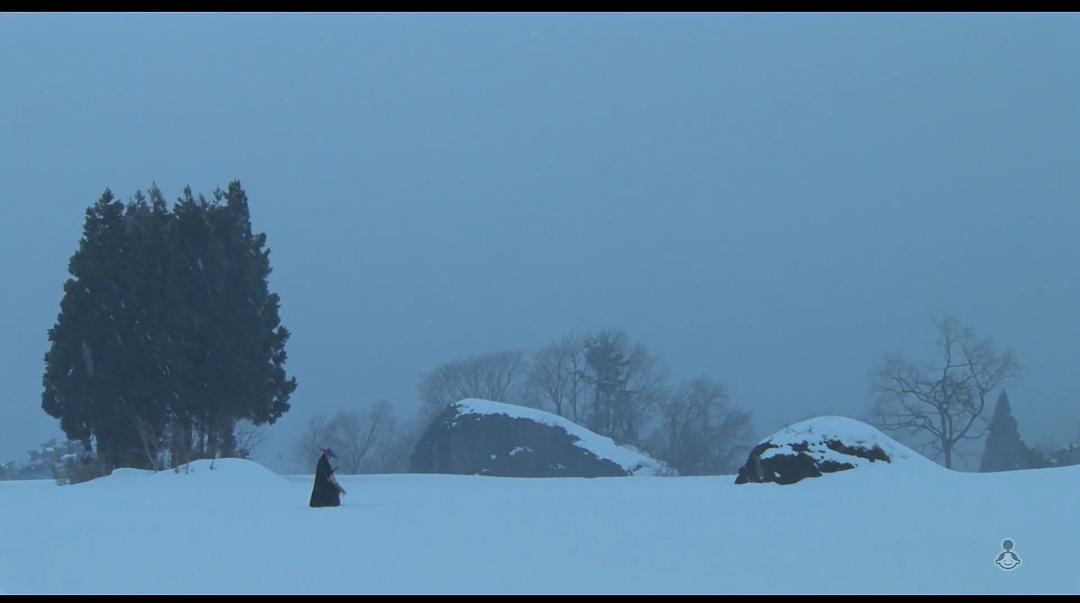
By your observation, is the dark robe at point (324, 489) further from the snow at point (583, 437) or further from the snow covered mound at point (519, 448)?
the snow at point (583, 437)

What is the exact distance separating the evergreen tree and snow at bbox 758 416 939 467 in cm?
2044

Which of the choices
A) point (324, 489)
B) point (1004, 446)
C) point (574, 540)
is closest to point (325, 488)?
point (324, 489)

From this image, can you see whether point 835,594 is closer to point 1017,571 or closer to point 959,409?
point 1017,571

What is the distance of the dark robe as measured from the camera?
1597 cm

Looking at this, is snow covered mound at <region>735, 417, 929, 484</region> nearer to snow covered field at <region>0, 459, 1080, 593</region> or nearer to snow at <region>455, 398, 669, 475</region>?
snow covered field at <region>0, 459, 1080, 593</region>

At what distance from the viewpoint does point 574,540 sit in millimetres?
11211

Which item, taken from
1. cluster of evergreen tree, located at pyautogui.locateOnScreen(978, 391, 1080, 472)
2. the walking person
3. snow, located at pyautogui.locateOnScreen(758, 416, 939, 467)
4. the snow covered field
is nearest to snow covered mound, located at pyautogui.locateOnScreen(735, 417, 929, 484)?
snow, located at pyautogui.locateOnScreen(758, 416, 939, 467)

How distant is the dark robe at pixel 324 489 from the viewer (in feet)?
52.4

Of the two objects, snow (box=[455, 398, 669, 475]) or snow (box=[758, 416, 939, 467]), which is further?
snow (box=[455, 398, 669, 475])

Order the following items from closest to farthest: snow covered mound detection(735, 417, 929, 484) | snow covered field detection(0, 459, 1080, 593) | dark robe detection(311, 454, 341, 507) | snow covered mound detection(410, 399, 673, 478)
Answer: snow covered field detection(0, 459, 1080, 593), dark robe detection(311, 454, 341, 507), snow covered mound detection(735, 417, 929, 484), snow covered mound detection(410, 399, 673, 478)

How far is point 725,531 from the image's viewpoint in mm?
11703

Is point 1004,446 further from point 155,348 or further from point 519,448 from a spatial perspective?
point 155,348

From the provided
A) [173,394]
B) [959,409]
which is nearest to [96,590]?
[173,394]
